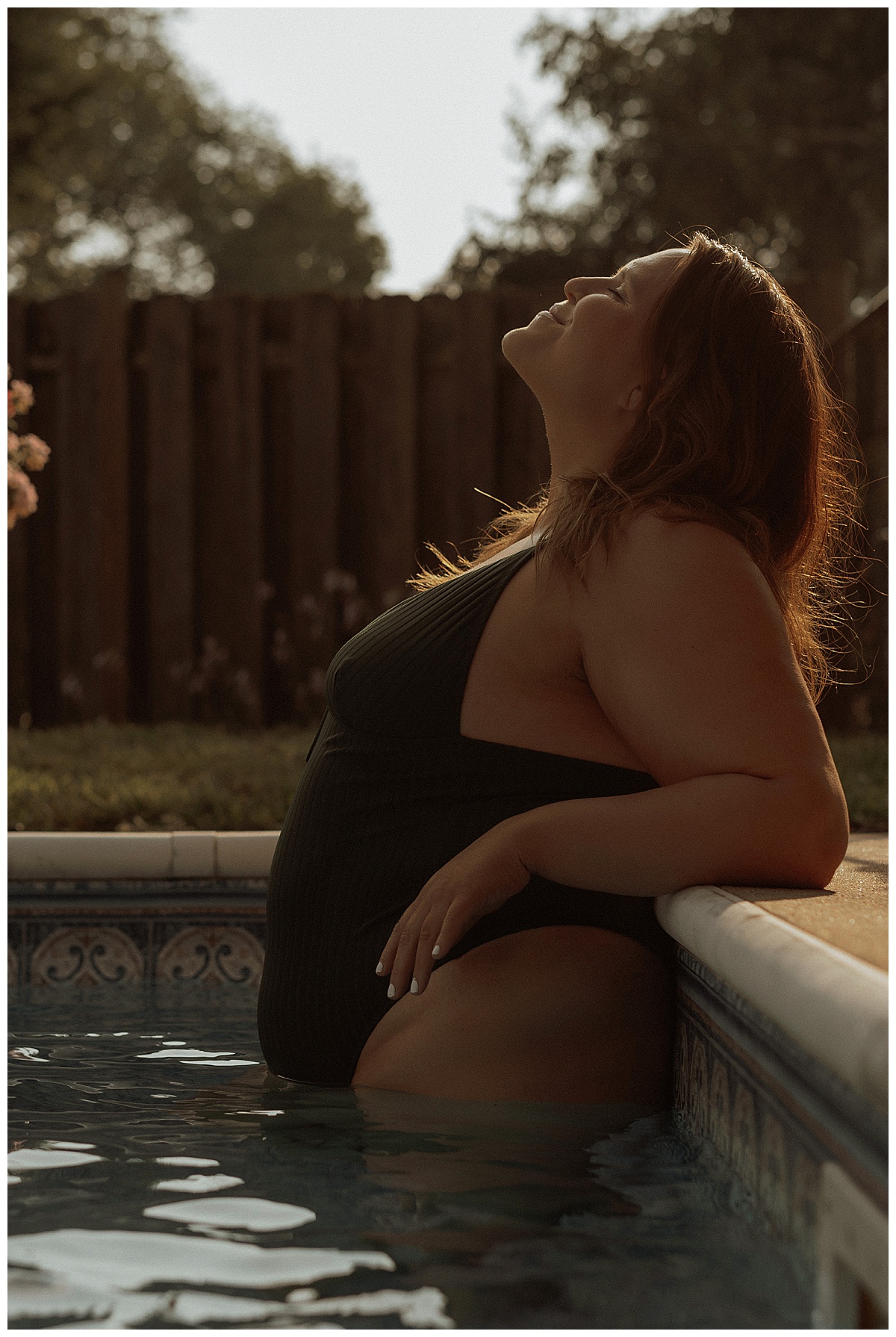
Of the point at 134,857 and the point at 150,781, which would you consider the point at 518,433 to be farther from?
the point at 134,857

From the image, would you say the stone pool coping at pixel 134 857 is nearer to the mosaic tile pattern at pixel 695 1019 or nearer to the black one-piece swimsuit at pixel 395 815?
the mosaic tile pattern at pixel 695 1019

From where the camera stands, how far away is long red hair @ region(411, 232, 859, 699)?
167cm

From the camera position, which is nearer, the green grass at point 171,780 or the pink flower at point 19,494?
the green grass at point 171,780

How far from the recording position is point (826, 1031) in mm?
931

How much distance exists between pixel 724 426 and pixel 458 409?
Result: 4659mm

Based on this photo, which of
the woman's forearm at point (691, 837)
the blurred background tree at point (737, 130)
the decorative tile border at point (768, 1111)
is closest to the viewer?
the decorative tile border at point (768, 1111)

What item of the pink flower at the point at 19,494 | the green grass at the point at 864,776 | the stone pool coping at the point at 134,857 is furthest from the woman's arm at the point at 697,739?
the pink flower at the point at 19,494

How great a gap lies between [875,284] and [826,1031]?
19333 mm

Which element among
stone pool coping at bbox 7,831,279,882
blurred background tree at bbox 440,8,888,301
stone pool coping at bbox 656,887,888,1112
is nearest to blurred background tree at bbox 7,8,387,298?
blurred background tree at bbox 440,8,888,301

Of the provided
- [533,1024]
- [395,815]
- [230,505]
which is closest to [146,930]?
[395,815]

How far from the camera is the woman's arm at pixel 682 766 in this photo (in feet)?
4.84

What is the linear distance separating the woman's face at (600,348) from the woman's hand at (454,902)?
0.64 meters

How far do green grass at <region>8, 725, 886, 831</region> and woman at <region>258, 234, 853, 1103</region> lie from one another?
72.8 inches

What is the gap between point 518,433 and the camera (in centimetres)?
629
